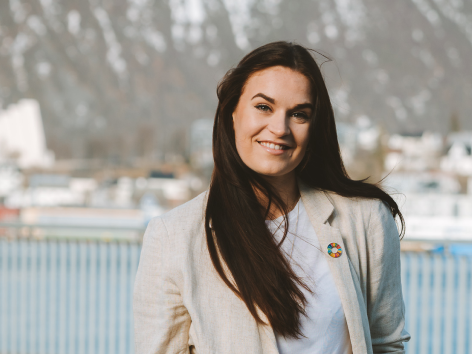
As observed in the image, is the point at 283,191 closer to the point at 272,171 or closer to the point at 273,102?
the point at 272,171

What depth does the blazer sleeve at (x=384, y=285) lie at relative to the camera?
4.26 feet

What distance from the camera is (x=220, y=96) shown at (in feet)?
4.19

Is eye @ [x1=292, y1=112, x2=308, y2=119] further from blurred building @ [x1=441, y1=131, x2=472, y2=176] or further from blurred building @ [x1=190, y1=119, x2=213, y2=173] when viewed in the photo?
blurred building @ [x1=441, y1=131, x2=472, y2=176]

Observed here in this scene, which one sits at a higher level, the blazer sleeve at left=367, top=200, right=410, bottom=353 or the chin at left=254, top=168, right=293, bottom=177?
the chin at left=254, top=168, right=293, bottom=177

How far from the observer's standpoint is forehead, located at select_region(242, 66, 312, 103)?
3.94 feet

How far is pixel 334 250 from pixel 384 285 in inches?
5.9

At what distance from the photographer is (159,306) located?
1.20 meters

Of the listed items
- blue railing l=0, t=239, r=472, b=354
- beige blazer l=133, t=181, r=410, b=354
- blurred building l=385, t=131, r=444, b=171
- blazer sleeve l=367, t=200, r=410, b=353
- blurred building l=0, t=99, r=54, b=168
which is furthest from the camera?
blurred building l=0, t=99, r=54, b=168

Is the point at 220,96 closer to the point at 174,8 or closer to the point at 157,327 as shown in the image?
the point at 157,327

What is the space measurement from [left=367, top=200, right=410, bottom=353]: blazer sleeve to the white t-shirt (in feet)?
0.38

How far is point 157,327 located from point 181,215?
9.3 inches

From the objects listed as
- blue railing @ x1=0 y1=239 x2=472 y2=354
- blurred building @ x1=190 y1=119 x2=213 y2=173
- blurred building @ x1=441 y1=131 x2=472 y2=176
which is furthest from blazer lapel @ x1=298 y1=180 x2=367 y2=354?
blurred building @ x1=441 y1=131 x2=472 y2=176

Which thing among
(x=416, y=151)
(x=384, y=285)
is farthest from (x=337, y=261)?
(x=416, y=151)

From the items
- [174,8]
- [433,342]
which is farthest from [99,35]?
[433,342]
